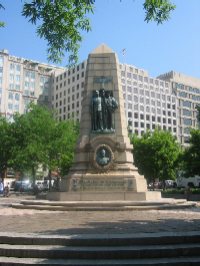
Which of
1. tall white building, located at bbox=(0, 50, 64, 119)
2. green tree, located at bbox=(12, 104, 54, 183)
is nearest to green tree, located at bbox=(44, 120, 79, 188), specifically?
green tree, located at bbox=(12, 104, 54, 183)

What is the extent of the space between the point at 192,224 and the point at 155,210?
4.67 meters

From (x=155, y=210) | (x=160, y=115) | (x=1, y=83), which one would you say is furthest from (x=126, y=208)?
(x=160, y=115)

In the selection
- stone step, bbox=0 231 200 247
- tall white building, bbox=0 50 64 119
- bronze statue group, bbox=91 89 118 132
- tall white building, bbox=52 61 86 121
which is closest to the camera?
stone step, bbox=0 231 200 247

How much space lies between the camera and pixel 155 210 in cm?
1550

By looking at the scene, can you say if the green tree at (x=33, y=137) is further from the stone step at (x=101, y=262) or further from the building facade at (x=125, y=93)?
the building facade at (x=125, y=93)

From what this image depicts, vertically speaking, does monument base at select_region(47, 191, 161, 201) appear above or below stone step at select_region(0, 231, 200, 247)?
above

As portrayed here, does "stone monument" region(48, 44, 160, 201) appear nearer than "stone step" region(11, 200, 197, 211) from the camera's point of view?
No

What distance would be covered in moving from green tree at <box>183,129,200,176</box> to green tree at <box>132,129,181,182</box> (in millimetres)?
7620

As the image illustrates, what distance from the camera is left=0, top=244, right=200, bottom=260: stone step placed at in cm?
728

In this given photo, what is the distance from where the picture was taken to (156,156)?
4759cm

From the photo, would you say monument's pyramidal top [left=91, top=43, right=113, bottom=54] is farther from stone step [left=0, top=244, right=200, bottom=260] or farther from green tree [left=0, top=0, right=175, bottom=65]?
stone step [left=0, top=244, right=200, bottom=260]

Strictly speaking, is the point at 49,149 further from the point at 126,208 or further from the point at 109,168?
the point at 126,208

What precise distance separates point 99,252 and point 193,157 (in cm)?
3311

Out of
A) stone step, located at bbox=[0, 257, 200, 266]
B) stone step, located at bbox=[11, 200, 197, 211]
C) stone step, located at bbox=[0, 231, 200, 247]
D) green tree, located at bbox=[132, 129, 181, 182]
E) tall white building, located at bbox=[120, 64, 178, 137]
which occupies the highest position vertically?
tall white building, located at bbox=[120, 64, 178, 137]
